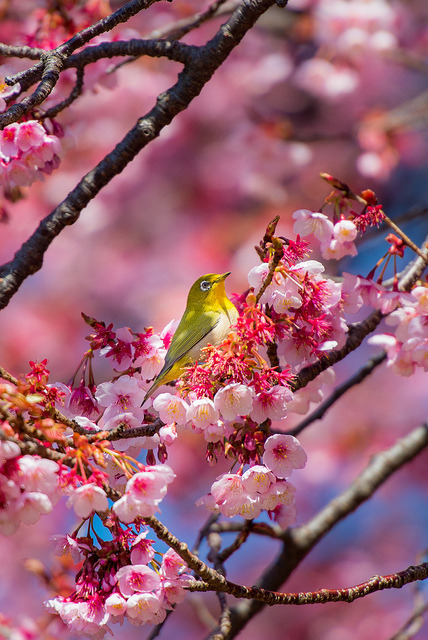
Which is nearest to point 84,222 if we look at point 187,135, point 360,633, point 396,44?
point 187,135

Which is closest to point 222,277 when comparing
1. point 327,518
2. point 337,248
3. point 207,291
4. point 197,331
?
point 207,291

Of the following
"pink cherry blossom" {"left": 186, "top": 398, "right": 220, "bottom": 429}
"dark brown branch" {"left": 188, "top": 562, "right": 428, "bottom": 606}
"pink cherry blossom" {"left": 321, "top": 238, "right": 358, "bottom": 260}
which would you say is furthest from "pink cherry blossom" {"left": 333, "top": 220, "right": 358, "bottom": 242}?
"dark brown branch" {"left": 188, "top": 562, "right": 428, "bottom": 606}

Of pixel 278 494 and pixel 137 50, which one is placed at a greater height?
pixel 137 50

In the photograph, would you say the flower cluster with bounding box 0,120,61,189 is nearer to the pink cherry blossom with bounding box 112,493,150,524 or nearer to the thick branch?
the pink cherry blossom with bounding box 112,493,150,524

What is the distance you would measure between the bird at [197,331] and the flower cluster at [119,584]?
36 centimetres

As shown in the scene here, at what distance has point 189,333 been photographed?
1.87 meters

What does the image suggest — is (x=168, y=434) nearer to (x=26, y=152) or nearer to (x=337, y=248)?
(x=337, y=248)

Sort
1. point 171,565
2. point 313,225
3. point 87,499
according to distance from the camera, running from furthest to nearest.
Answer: point 313,225 < point 171,565 < point 87,499

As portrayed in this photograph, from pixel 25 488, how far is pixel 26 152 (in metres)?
1.14

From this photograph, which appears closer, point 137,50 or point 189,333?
point 189,333

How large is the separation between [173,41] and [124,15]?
1.68 ft

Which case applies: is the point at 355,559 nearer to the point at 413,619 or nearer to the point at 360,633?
the point at 360,633

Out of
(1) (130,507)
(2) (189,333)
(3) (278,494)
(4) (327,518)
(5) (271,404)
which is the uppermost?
(4) (327,518)

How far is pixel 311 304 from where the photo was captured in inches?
67.2
